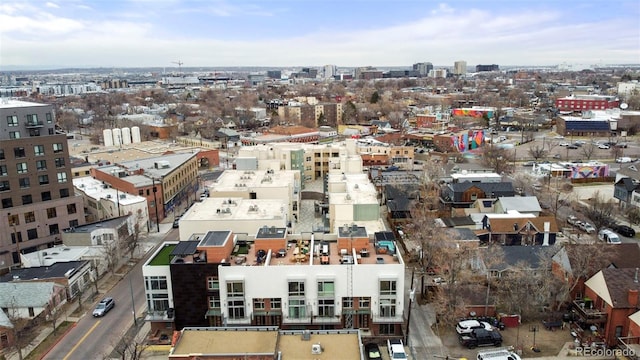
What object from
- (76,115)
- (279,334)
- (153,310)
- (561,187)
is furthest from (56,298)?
(76,115)

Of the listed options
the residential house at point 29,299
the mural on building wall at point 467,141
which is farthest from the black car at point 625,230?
the residential house at point 29,299

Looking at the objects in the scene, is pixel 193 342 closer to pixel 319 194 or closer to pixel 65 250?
pixel 65 250

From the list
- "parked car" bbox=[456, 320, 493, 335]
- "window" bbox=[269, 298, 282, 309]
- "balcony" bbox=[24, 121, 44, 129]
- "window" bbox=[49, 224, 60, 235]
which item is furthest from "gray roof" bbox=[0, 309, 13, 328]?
"parked car" bbox=[456, 320, 493, 335]

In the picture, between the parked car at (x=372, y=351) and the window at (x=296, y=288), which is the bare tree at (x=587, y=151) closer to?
the parked car at (x=372, y=351)

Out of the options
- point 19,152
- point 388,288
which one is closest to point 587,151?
point 388,288

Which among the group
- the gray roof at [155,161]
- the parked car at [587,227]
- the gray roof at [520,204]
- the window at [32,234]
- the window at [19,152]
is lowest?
the parked car at [587,227]

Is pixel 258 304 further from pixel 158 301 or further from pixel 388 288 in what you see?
pixel 388 288
